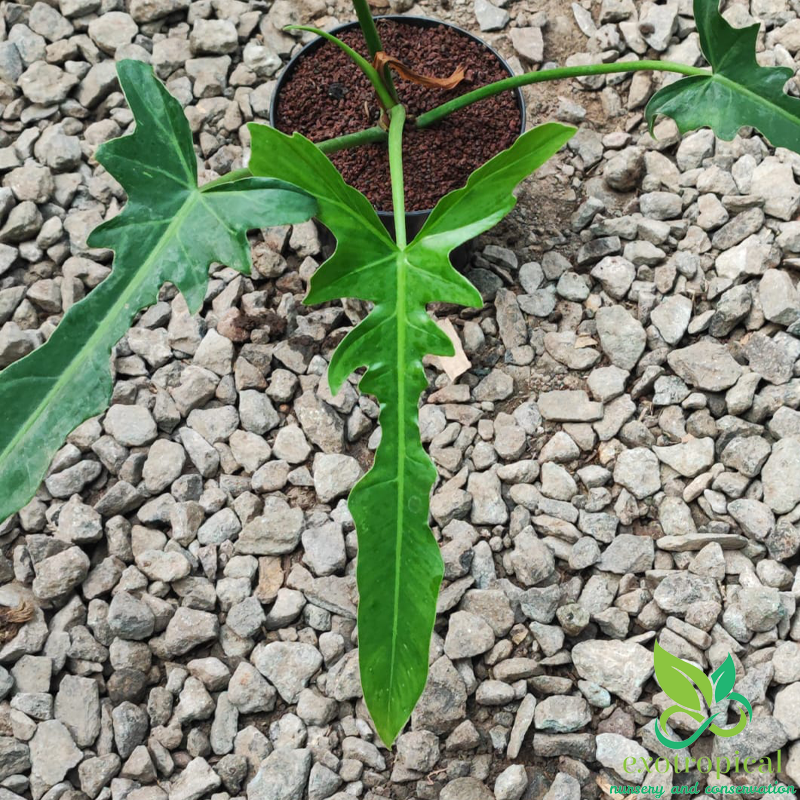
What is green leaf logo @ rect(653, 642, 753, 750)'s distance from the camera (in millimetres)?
1086

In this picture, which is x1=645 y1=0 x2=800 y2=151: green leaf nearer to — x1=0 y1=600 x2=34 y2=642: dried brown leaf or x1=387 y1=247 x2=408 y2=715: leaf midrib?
x1=387 y1=247 x2=408 y2=715: leaf midrib

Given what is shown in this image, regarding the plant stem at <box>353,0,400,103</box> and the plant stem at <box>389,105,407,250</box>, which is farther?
the plant stem at <box>353,0,400,103</box>

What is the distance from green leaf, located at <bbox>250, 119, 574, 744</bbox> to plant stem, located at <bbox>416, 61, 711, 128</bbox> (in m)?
0.32

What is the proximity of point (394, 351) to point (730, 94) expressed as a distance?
65cm

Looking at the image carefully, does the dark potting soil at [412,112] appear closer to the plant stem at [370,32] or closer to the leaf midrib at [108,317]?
the plant stem at [370,32]

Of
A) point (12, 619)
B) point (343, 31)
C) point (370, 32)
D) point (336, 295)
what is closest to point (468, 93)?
point (370, 32)

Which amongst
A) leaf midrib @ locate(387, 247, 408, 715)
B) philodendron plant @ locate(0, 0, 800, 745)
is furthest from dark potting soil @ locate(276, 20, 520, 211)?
leaf midrib @ locate(387, 247, 408, 715)

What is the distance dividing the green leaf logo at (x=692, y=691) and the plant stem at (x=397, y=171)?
65cm

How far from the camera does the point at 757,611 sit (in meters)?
1.14

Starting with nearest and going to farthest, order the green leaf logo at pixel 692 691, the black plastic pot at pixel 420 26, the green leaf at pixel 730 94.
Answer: the green leaf logo at pixel 692 691 → the green leaf at pixel 730 94 → the black plastic pot at pixel 420 26

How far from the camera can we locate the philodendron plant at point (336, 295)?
921 millimetres

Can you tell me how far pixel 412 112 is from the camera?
1.46 meters

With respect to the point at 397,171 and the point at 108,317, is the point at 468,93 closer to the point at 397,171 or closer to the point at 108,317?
the point at 397,171

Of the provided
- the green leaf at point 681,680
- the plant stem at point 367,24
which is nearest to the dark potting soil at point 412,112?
the plant stem at point 367,24
